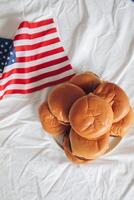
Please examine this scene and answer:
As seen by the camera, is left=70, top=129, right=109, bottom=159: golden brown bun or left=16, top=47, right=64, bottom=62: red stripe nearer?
left=70, top=129, right=109, bottom=159: golden brown bun

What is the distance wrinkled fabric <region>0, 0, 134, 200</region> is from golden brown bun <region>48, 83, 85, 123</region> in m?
0.08

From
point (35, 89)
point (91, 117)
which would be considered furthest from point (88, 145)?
point (35, 89)

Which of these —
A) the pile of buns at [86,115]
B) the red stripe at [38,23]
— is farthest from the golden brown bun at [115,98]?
the red stripe at [38,23]

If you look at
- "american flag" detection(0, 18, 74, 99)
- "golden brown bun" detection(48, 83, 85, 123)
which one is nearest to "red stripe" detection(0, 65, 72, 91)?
"american flag" detection(0, 18, 74, 99)

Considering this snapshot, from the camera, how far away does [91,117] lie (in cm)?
54

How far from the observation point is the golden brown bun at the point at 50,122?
609 millimetres

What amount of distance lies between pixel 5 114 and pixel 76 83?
0.16 meters

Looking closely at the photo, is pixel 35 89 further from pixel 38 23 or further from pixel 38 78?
pixel 38 23

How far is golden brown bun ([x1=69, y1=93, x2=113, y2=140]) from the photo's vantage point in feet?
1.76

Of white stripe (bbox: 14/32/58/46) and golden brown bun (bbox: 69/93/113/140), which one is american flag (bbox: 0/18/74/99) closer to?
white stripe (bbox: 14/32/58/46)

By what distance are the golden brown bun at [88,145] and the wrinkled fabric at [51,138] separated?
0.24 ft

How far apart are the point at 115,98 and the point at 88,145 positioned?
93 mm

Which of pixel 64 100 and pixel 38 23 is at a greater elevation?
pixel 38 23

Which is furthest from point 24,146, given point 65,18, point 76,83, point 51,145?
point 65,18
